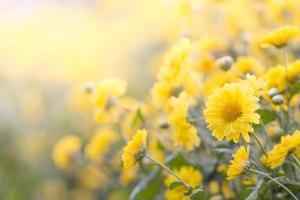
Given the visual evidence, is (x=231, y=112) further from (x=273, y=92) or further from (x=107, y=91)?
(x=107, y=91)

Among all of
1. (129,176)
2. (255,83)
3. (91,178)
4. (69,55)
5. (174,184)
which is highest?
(255,83)

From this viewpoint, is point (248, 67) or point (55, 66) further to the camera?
point (55, 66)

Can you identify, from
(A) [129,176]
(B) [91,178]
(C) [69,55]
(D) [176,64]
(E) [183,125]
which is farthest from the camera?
(C) [69,55]

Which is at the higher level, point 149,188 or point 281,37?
point 281,37

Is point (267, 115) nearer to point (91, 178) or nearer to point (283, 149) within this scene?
point (283, 149)

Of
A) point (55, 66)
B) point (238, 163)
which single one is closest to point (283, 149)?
point (238, 163)

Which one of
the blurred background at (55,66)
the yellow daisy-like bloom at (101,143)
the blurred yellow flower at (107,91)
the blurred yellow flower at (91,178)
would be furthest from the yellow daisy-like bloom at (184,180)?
the blurred background at (55,66)

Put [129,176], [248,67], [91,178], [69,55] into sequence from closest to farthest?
[248,67] → [129,176] → [91,178] → [69,55]
